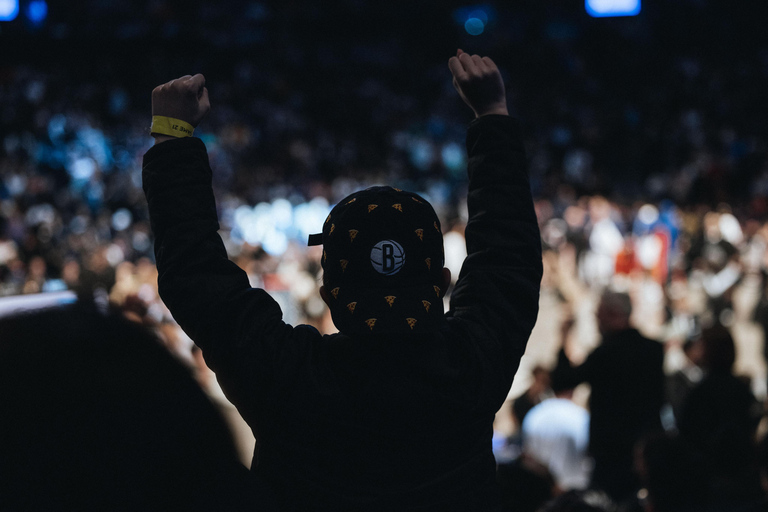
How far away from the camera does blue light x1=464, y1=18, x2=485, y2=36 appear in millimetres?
21750

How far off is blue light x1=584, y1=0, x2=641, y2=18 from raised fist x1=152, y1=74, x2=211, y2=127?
13.1m

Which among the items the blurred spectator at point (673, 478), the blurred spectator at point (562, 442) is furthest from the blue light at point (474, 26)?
the blurred spectator at point (673, 478)

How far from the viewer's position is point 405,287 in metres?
1.06

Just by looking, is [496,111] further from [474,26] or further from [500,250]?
[474,26]

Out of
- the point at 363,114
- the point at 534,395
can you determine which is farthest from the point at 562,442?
the point at 363,114

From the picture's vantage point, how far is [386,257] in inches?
41.0

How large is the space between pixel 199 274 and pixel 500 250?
20.6 inches

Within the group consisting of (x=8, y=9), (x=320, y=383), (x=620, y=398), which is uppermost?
(x=8, y=9)

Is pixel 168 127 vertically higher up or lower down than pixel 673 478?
higher up

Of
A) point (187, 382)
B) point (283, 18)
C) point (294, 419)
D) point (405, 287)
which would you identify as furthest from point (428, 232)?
point (283, 18)

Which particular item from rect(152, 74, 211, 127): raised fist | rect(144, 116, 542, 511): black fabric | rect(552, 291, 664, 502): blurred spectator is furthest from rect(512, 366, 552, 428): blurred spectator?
rect(152, 74, 211, 127): raised fist

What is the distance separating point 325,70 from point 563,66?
24.0 feet

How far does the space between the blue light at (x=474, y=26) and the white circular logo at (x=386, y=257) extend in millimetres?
21963

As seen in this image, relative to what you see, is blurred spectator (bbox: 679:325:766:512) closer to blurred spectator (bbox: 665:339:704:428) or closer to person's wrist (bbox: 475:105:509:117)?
blurred spectator (bbox: 665:339:704:428)
